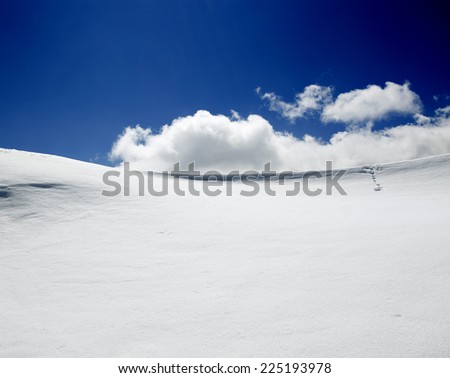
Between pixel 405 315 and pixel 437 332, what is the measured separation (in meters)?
0.35

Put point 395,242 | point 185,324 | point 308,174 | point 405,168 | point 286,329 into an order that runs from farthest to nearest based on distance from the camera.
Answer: point 308,174, point 405,168, point 395,242, point 185,324, point 286,329

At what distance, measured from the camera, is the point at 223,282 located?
439 centimetres

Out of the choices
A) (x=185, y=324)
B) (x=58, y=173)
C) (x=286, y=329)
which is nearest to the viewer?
(x=286, y=329)

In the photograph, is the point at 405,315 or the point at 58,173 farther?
the point at 58,173

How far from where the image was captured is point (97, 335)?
3.33 meters

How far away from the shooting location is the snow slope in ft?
10.2

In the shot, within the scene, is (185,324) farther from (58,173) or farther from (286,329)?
(58,173)

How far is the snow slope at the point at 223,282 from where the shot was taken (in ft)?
10.2

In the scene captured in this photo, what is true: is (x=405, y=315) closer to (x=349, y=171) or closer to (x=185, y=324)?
(x=185, y=324)
